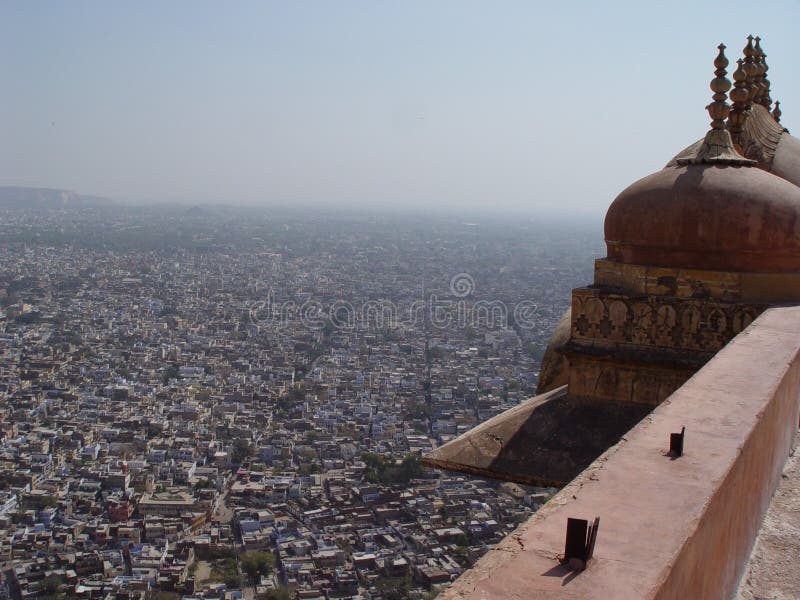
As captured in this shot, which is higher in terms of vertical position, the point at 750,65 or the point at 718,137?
the point at 750,65

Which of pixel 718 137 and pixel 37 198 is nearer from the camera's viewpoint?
pixel 718 137

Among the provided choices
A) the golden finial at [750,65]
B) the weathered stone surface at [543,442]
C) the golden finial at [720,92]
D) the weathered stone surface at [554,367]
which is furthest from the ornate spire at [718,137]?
the weathered stone surface at [554,367]

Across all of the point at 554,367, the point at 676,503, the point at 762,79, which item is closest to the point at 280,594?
the point at 554,367

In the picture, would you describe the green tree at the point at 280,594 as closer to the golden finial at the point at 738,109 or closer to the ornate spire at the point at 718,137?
the golden finial at the point at 738,109

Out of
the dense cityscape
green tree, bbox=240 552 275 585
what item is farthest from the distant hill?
green tree, bbox=240 552 275 585

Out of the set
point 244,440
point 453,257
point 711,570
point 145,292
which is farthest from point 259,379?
point 453,257

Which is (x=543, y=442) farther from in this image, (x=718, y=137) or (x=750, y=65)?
(x=750, y=65)
